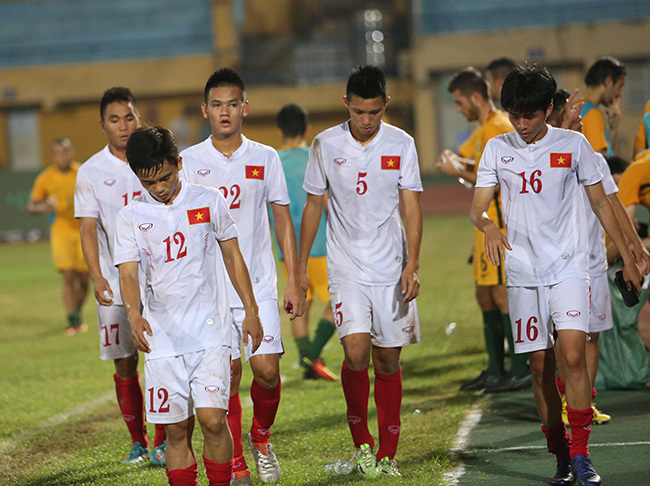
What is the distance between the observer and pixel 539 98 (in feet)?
15.0

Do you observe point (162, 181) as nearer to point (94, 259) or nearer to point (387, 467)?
point (94, 259)

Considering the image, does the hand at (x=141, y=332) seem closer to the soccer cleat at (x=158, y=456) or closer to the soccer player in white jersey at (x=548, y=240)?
the soccer cleat at (x=158, y=456)

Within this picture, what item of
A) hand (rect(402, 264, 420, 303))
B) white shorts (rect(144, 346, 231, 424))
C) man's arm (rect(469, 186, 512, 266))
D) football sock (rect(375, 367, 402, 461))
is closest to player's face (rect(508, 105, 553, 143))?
man's arm (rect(469, 186, 512, 266))

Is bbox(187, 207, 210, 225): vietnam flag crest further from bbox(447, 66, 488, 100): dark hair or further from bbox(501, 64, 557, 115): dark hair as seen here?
bbox(447, 66, 488, 100): dark hair

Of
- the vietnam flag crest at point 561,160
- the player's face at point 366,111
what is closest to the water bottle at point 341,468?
the player's face at point 366,111

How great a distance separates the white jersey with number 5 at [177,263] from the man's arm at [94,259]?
1.16 metres

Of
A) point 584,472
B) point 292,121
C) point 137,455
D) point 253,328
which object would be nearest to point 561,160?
point 584,472

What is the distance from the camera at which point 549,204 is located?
184 inches

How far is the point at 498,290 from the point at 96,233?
10.6ft

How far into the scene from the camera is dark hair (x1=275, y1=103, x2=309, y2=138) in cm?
827

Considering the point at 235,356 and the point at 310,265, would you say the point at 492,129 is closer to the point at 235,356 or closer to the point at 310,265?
the point at 310,265

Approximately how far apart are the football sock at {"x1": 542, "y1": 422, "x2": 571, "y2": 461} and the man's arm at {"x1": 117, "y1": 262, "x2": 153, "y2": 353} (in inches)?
81.8

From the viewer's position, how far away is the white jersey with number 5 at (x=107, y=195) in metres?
5.69

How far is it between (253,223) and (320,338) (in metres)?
3.28
